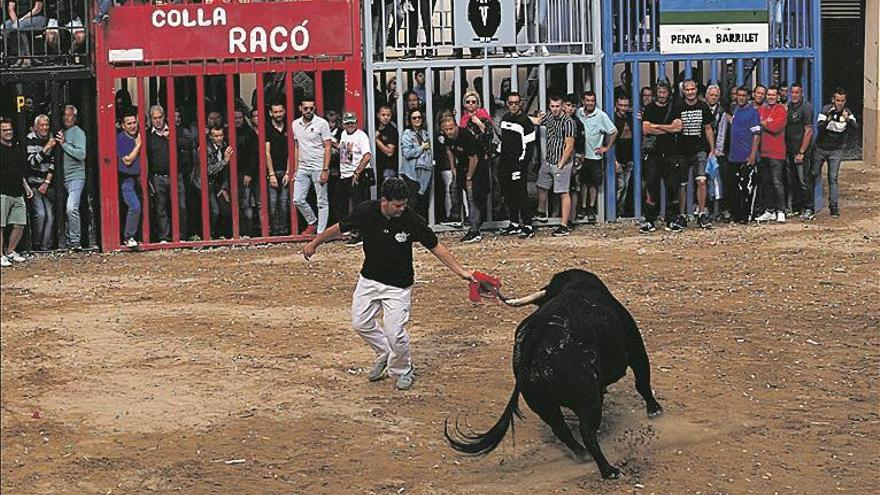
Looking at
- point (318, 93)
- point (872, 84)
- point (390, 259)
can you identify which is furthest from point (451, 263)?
point (872, 84)

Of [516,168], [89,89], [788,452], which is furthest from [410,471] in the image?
[89,89]

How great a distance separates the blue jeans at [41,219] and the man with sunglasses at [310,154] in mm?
2876

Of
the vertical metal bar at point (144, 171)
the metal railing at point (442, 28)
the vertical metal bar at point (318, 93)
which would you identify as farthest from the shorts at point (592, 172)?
the vertical metal bar at point (144, 171)

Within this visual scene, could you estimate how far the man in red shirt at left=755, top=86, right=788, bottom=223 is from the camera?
17.9 meters

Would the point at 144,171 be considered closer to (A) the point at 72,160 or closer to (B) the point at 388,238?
(A) the point at 72,160

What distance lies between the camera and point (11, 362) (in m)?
11.3

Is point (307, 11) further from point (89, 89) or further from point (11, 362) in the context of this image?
point (11, 362)

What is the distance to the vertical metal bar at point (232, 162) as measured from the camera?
685 inches

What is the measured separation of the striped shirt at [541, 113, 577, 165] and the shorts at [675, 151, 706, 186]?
1.34 m

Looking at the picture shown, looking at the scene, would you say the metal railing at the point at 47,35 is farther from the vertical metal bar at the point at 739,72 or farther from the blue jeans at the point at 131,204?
the vertical metal bar at the point at 739,72

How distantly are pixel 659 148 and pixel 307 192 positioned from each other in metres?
4.31

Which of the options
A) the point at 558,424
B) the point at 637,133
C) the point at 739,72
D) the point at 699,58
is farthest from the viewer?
the point at 739,72

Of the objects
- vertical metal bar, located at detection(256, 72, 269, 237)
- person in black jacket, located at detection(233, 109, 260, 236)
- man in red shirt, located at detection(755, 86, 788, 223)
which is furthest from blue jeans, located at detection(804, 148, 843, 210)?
person in black jacket, located at detection(233, 109, 260, 236)

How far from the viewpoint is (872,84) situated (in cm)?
2373
